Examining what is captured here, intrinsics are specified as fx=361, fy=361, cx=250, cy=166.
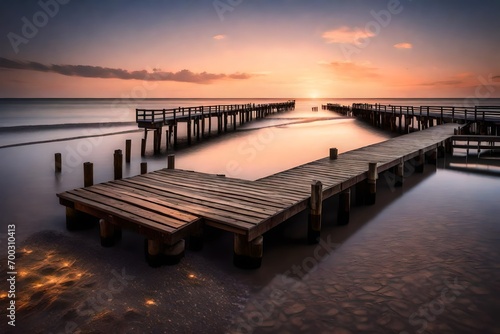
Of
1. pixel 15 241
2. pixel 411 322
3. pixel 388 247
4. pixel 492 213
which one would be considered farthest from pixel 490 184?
pixel 15 241

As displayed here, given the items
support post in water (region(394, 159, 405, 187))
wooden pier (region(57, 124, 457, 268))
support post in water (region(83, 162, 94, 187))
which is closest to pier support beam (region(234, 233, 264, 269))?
wooden pier (region(57, 124, 457, 268))

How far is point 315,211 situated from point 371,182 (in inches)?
137

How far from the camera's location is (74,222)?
311 inches

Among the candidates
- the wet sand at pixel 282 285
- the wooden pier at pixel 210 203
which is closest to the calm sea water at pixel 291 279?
the wet sand at pixel 282 285

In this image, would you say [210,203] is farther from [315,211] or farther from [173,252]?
[315,211]

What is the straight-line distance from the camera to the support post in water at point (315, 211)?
700cm

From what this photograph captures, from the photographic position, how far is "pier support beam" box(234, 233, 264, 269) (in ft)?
19.3

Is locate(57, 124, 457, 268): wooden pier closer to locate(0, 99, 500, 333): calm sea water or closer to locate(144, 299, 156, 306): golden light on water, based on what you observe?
locate(0, 99, 500, 333): calm sea water

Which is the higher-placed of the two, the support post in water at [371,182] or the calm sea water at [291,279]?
the support post in water at [371,182]

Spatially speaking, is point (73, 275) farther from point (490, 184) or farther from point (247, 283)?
point (490, 184)

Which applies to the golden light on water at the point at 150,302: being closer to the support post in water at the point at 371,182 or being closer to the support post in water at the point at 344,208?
the support post in water at the point at 344,208

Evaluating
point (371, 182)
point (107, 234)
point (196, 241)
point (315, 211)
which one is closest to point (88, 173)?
point (107, 234)

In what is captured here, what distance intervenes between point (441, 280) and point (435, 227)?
9.57 feet

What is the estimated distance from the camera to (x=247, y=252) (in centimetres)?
596
